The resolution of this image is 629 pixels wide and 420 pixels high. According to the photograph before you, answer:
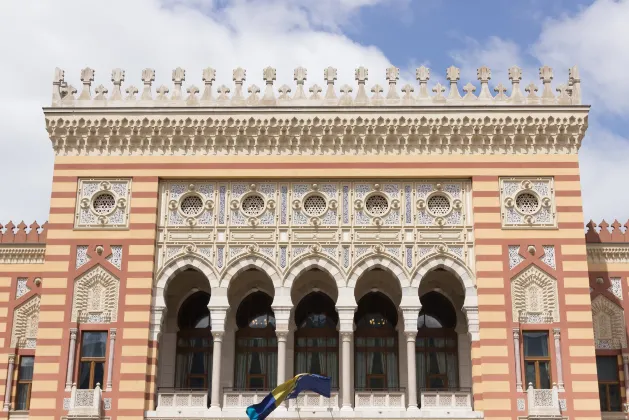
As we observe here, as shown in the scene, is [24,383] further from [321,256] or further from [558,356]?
[558,356]

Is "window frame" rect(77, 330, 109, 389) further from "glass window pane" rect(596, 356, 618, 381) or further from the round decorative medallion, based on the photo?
"glass window pane" rect(596, 356, 618, 381)

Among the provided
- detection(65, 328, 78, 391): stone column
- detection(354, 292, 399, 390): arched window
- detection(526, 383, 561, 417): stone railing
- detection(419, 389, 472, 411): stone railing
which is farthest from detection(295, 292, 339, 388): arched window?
detection(65, 328, 78, 391): stone column

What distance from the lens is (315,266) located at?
2220 cm

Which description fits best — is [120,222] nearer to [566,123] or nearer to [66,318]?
[66,318]

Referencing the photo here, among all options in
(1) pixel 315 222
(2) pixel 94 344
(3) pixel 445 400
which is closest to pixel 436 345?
(3) pixel 445 400

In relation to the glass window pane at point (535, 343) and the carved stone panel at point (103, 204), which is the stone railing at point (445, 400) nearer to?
the glass window pane at point (535, 343)

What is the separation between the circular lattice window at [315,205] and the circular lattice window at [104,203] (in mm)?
4962

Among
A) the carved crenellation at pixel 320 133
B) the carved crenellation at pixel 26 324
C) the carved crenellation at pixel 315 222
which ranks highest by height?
the carved crenellation at pixel 320 133

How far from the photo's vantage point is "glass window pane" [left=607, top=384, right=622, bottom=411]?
2353cm

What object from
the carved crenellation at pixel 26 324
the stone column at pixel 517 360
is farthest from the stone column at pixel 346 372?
the carved crenellation at pixel 26 324

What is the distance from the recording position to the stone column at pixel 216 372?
841 inches

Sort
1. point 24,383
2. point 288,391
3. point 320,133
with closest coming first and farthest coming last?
point 288,391
point 320,133
point 24,383

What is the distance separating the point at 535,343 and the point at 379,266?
14.0 ft

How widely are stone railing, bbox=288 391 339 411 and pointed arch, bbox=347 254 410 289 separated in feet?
9.24
